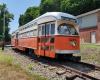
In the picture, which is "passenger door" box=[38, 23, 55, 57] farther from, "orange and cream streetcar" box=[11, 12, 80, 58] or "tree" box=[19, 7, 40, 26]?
"tree" box=[19, 7, 40, 26]

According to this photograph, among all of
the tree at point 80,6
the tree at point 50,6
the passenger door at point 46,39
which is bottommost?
the passenger door at point 46,39

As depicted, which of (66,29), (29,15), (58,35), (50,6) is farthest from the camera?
(29,15)

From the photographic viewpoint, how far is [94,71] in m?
15.8

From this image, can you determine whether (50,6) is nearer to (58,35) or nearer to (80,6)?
(80,6)

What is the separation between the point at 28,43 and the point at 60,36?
22.7 ft

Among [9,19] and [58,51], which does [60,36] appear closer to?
[58,51]

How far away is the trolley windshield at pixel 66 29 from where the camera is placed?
18.6 meters

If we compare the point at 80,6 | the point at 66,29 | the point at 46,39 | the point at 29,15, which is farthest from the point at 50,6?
the point at 66,29

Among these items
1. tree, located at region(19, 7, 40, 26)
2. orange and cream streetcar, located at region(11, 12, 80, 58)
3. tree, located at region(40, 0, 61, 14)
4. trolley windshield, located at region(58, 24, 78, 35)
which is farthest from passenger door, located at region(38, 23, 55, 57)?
tree, located at region(19, 7, 40, 26)

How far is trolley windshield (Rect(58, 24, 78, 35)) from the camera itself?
1858cm

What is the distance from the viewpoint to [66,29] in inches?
743

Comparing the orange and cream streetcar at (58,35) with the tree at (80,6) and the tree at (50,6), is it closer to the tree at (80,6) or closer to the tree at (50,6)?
the tree at (80,6)

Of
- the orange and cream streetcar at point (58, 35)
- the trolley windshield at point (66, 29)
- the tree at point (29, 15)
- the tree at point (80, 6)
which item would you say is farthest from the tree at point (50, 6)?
the trolley windshield at point (66, 29)

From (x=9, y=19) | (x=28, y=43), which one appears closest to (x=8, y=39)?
(x=9, y=19)
